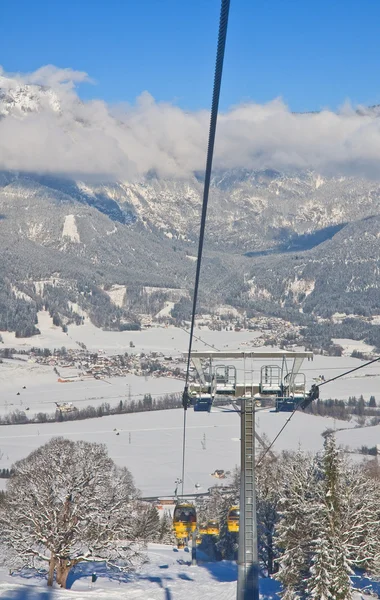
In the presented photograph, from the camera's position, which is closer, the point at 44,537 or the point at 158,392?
the point at 44,537

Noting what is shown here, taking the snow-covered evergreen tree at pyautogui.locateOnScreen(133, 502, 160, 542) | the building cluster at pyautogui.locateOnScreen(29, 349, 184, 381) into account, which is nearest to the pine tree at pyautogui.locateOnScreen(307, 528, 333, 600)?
the snow-covered evergreen tree at pyautogui.locateOnScreen(133, 502, 160, 542)

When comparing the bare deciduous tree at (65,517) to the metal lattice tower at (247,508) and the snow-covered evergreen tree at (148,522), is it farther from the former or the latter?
the snow-covered evergreen tree at (148,522)

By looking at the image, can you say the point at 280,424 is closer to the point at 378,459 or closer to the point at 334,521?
the point at 378,459

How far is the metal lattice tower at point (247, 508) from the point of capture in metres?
16.5

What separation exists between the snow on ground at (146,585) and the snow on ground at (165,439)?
41.7 metres

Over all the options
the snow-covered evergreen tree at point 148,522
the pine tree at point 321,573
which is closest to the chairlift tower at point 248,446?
the pine tree at point 321,573

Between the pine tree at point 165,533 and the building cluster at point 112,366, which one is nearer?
the pine tree at point 165,533

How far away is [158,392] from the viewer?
14812 cm

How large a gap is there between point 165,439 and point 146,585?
7466cm

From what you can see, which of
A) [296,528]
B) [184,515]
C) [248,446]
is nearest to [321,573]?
[296,528]

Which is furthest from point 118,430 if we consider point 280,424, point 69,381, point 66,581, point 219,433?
point 66,581

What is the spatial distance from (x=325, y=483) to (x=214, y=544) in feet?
84.7

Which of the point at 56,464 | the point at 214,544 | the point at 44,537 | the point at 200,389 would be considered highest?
the point at 200,389

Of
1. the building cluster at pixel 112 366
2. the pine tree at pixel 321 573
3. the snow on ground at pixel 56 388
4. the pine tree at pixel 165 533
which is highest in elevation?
the building cluster at pixel 112 366
